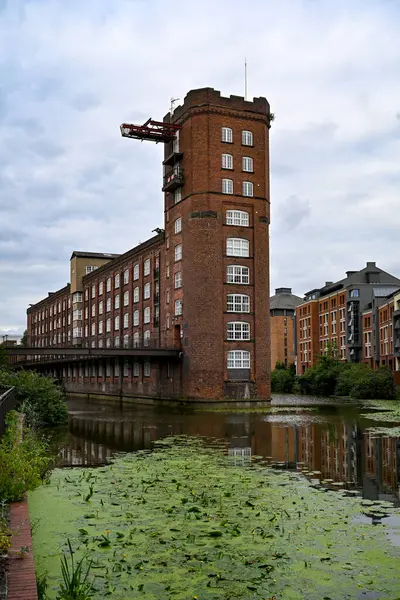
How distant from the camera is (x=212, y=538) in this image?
895 centimetres

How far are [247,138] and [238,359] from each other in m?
16.3

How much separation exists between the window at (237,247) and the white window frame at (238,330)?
4992 millimetres

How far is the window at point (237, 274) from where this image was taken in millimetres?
45000

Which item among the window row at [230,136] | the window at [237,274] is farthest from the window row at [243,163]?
the window at [237,274]

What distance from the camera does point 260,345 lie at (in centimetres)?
4578

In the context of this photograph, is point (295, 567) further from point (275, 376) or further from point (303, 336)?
point (303, 336)

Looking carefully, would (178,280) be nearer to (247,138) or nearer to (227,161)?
(227,161)

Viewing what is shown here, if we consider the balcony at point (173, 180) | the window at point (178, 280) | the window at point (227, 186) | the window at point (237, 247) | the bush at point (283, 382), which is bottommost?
the bush at point (283, 382)

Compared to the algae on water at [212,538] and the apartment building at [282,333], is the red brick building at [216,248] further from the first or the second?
the apartment building at [282,333]

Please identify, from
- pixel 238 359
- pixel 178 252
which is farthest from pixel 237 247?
pixel 238 359

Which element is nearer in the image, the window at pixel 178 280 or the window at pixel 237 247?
the window at pixel 237 247

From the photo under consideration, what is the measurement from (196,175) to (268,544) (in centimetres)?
3815

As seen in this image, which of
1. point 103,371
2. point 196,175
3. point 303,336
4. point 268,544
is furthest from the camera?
point 303,336

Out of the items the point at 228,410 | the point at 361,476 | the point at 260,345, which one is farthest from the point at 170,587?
the point at 260,345
